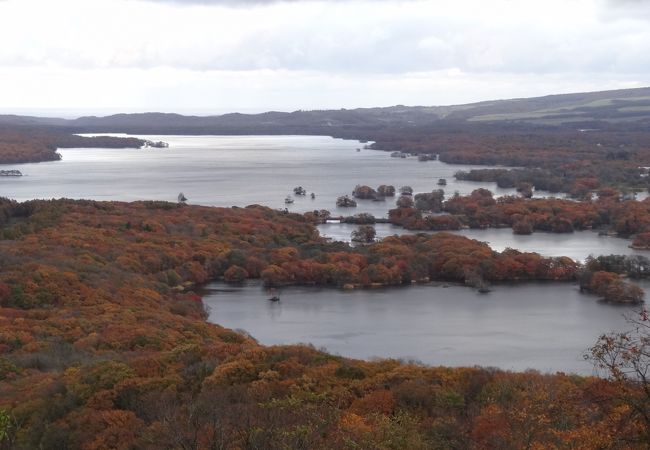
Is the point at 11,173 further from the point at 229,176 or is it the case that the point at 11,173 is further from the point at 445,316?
the point at 445,316

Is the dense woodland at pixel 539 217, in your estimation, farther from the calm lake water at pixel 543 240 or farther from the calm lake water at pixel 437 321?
the calm lake water at pixel 437 321

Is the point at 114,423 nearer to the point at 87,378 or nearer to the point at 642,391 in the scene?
the point at 87,378

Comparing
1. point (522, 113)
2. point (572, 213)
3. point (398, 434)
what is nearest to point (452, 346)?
point (398, 434)

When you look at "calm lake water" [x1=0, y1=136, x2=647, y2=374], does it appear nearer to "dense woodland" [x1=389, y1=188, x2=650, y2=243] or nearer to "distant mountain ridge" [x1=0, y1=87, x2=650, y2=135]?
"dense woodland" [x1=389, y1=188, x2=650, y2=243]

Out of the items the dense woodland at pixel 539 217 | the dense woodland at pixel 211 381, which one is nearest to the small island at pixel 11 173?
the dense woodland at pixel 539 217

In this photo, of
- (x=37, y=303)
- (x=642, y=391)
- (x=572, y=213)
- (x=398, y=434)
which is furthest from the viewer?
(x=572, y=213)

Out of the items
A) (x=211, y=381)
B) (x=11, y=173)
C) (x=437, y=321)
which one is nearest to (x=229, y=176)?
(x=11, y=173)

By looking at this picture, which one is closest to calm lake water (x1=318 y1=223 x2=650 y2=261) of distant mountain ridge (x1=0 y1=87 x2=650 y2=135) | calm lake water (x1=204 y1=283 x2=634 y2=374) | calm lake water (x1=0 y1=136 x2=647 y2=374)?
calm lake water (x1=0 y1=136 x2=647 y2=374)
